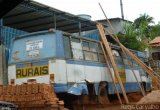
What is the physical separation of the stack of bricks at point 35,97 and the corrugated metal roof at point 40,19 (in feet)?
23.4

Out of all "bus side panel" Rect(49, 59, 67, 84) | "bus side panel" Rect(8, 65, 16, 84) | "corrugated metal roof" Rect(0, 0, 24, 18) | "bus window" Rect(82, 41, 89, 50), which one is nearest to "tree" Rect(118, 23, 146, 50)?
"bus window" Rect(82, 41, 89, 50)

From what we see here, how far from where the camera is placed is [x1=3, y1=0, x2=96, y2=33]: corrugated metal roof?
18.2 metres

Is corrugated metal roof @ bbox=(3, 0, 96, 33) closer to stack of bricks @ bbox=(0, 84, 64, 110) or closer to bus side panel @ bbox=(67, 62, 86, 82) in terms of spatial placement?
bus side panel @ bbox=(67, 62, 86, 82)

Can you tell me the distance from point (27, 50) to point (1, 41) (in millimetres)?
3606

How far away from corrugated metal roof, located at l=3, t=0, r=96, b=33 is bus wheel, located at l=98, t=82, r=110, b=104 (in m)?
5.61

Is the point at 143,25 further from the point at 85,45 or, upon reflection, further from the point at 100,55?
the point at 85,45

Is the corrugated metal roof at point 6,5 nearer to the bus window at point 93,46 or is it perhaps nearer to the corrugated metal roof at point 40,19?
the bus window at point 93,46

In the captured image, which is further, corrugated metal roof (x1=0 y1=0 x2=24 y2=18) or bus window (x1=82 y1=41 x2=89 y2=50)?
bus window (x1=82 y1=41 x2=89 y2=50)

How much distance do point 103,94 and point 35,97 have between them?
434 cm

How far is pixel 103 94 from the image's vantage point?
1380cm

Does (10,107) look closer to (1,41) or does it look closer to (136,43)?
(1,41)

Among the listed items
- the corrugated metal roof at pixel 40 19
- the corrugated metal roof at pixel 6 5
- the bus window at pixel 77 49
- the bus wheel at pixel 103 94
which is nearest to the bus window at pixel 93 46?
the bus window at pixel 77 49

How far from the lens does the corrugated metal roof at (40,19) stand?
18156 millimetres

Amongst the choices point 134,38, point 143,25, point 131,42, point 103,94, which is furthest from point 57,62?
point 143,25
